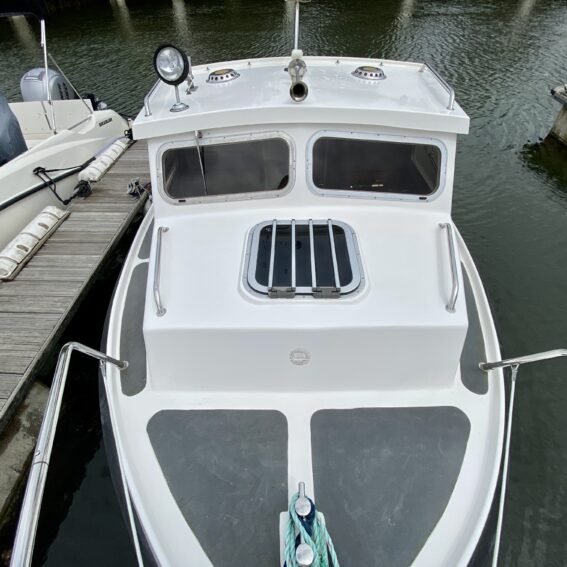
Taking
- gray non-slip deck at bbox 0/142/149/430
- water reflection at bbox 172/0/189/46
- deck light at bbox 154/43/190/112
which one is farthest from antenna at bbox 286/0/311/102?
water reflection at bbox 172/0/189/46

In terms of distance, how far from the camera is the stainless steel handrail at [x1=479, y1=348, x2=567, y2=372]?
265 cm

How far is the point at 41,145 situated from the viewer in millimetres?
7008

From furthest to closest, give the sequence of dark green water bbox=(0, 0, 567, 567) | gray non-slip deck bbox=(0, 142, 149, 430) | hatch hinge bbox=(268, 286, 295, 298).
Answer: gray non-slip deck bbox=(0, 142, 149, 430) → dark green water bbox=(0, 0, 567, 567) → hatch hinge bbox=(268, 286, 295, 298)

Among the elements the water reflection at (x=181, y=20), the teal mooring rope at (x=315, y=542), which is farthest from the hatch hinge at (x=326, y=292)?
the water reflection at (x=181, y=20)

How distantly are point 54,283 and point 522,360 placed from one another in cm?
508

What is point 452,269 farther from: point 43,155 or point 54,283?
point 43,155

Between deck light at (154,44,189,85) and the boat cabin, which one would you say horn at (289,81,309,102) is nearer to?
the boat cabin

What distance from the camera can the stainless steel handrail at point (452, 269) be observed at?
110 inches

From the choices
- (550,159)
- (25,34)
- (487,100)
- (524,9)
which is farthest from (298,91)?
(524,9)

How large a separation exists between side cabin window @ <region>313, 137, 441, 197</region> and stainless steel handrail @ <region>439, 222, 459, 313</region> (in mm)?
403

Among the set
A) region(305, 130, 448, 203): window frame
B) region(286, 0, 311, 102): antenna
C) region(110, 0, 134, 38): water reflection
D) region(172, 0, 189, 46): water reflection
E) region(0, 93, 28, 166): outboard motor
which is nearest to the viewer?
region(286, 0, 311, 102): antenna

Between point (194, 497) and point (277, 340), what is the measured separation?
106 centimetres

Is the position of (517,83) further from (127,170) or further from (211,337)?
(211,337)

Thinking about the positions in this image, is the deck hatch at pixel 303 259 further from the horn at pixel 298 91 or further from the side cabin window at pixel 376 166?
the horn at pixel 298 91
